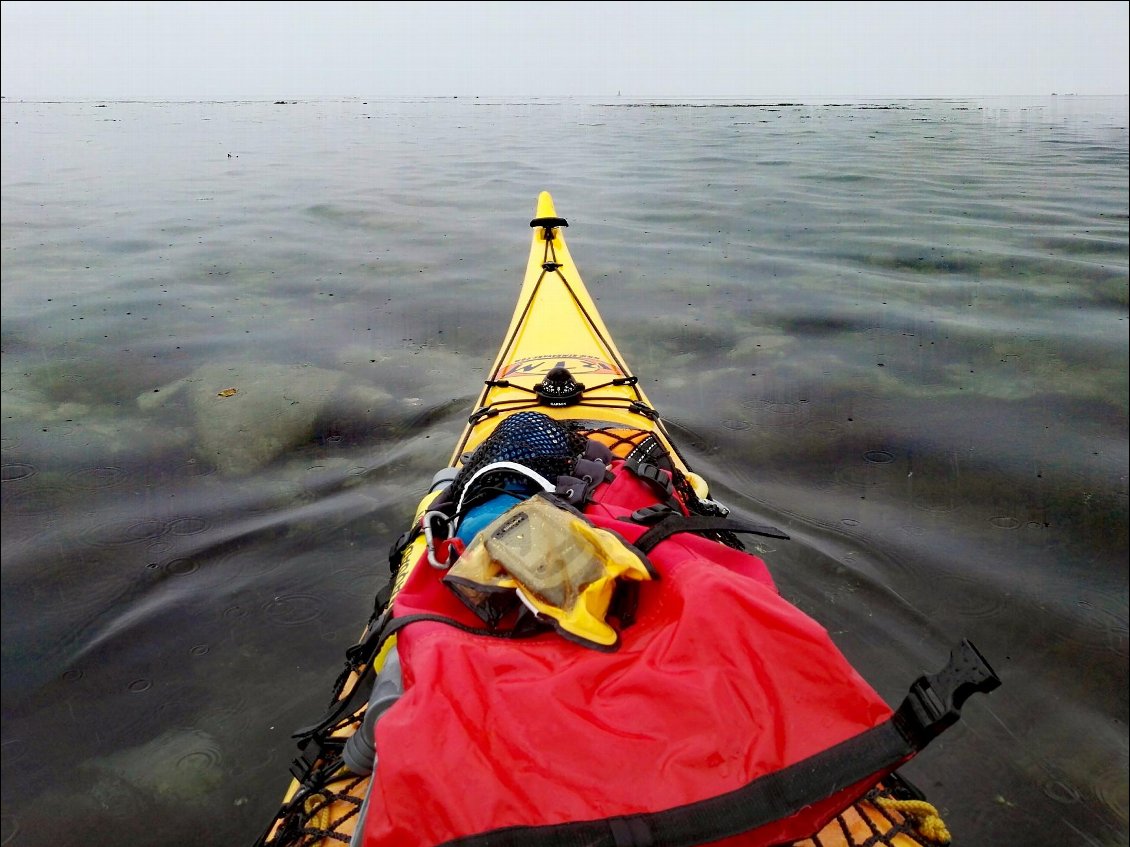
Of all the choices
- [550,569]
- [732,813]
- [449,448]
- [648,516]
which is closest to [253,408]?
[449,448]

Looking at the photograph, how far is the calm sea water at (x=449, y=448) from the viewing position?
8.79ft

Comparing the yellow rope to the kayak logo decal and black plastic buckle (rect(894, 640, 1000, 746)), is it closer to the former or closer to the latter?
black plastic buckle (rect(894, 640, 1000, 746))

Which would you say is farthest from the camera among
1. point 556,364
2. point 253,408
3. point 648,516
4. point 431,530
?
point 253,408

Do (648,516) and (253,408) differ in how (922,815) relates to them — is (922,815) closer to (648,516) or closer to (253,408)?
(648,516)

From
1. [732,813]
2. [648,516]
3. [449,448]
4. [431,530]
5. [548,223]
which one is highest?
[548,223]

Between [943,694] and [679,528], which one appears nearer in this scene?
[943,694]

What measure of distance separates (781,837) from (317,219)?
11766 mm

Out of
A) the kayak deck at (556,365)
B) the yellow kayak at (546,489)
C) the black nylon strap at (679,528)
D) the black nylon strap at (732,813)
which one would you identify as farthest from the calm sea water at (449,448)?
the black nylon strap at (732,813)

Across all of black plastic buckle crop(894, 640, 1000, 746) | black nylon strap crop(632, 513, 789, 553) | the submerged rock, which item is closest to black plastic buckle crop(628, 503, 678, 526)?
black nylon strap crop(632, 513, 789, 553)

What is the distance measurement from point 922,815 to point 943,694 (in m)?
0.68

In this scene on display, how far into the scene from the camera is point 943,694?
1.27 m

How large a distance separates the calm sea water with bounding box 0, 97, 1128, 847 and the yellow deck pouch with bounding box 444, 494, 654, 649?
1.47 m

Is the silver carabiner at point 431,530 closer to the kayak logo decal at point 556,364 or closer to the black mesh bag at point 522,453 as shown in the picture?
the black mesh bag at point 522,453

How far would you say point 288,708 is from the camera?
9.39 feet
